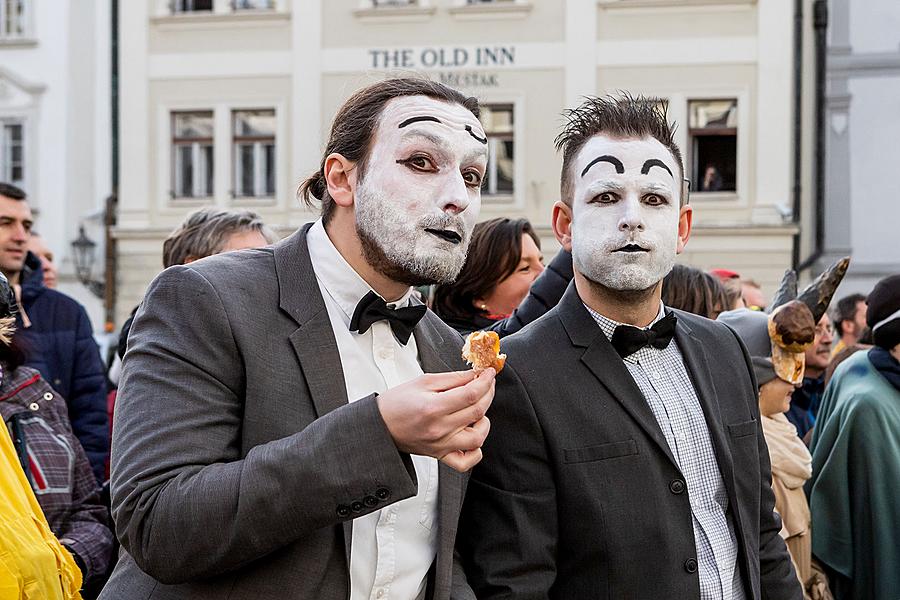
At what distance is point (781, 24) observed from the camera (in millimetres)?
15266

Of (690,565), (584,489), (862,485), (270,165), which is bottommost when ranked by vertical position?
(862,485)

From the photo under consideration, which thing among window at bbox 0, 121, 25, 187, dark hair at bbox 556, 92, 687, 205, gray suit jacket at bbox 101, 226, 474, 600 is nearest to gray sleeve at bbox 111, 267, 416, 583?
gray suit jacket at bbox 101, 226, 474, 600

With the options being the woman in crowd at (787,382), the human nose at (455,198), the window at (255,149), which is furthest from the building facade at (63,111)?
the human nose at (455,198)

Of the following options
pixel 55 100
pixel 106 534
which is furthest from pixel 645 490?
pixel 55 100

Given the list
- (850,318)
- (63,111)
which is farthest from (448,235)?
(63,111)

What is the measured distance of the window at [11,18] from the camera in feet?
57.3

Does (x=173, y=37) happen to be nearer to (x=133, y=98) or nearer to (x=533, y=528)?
(x=133, y=98)

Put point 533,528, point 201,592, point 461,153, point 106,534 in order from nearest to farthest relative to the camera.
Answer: point 201,592 < point 461,153 < point 533,528 < point 106,534

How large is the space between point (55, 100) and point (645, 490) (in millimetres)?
16844

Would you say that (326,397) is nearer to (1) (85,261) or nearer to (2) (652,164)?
(2) (652,164)

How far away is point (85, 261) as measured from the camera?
16594mm

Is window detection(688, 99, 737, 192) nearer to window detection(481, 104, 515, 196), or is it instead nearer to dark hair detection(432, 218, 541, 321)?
window detection(481, 104, 515, 196)

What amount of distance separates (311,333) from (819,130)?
14.9 meters

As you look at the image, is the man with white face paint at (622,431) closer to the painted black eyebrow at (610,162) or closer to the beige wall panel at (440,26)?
the painted black eyebrow at (610,162)
